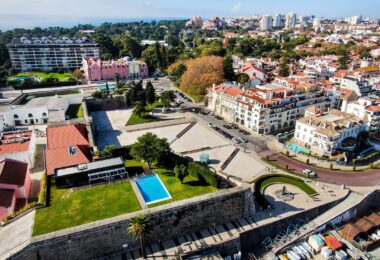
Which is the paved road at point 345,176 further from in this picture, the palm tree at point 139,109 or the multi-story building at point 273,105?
the palm tree at point 139,109

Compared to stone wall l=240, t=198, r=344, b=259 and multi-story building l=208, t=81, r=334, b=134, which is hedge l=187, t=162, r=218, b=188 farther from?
multi-story building l=208, t=81, r=334, b=134

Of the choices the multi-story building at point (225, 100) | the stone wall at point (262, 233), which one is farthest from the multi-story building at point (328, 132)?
the stone wall at point (262, 233)

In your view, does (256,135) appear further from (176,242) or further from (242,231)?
(176,242)

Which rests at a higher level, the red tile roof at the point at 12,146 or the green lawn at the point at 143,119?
the red tile roof at the point at 12,146

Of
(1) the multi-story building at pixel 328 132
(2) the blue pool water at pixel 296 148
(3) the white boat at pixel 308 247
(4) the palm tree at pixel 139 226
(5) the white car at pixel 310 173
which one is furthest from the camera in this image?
(2) the blue pool water at pixel 296 148

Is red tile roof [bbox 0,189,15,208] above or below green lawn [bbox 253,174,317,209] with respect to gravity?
above

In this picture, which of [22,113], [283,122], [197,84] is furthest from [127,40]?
[283,122]

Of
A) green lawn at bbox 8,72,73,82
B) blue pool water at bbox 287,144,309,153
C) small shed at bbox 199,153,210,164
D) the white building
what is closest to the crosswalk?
small shed at bbox 199,153,210,164
